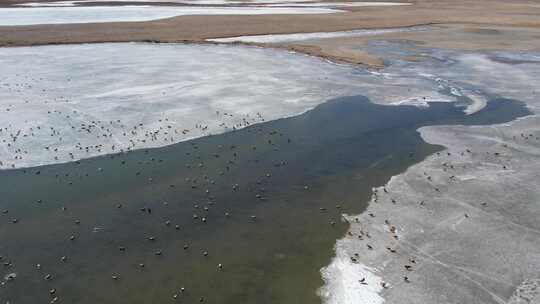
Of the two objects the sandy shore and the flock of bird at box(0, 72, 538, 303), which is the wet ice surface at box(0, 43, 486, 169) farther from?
the sandy shore

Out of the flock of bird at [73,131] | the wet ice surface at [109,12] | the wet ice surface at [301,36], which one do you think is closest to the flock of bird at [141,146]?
the flock of bird at [73,131]

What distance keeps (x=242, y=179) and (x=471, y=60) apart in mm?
28262

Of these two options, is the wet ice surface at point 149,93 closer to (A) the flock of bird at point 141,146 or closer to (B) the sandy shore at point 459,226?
(A) the flock of bird at point 141,146

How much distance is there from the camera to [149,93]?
28297 millimetres

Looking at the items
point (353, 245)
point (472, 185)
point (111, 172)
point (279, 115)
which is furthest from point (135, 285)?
point (279, 115)

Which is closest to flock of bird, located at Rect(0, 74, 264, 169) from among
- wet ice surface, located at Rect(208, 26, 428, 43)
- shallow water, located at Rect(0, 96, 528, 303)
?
shallow water, located at Rect(0, 96, 528, 303)

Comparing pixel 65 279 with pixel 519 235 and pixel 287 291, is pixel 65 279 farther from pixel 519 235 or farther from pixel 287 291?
pixel 519 235

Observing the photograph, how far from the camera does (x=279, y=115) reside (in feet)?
82.4

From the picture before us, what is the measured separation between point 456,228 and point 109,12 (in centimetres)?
6442

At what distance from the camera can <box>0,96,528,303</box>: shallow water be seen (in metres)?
12.4

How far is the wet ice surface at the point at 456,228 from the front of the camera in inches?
484

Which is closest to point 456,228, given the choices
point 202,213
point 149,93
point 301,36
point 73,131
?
point 202,213

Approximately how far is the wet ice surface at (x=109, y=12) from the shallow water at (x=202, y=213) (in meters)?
44.8

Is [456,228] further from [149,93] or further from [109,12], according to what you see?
[109,12]
